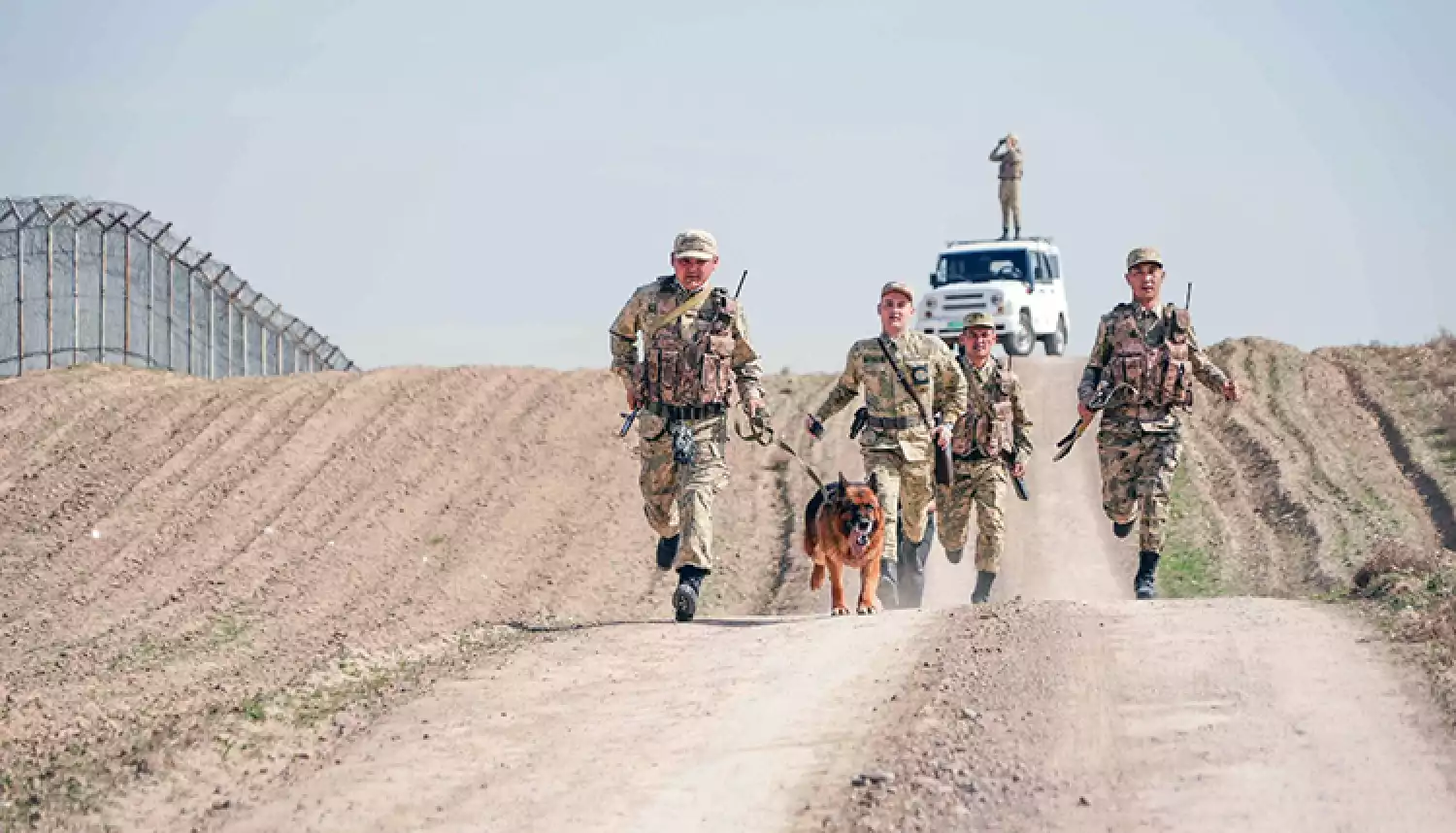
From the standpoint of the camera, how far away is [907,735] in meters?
7.73

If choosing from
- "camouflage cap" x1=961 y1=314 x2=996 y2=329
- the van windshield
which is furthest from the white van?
"camouflage cap" x1=961 y1=314 x2=996 y2=329

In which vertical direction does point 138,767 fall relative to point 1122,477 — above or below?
below

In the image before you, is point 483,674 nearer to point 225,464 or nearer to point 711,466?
point 711,466

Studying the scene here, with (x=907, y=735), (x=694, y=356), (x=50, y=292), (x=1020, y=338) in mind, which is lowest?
(x=907, y=735)

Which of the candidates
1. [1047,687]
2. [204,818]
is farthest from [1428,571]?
[204,818]

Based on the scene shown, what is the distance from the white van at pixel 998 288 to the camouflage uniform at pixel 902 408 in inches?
559

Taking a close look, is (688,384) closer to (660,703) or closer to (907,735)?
(660,703)

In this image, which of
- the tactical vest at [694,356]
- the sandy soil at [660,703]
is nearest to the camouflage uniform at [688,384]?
the tactical vest at [694,356]

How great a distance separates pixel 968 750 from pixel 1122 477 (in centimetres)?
535

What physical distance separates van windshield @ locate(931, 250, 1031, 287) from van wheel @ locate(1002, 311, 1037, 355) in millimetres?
552

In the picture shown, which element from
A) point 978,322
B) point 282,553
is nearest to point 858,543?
point 978,322

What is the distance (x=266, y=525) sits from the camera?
749 inches

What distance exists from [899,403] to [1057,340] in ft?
57.1

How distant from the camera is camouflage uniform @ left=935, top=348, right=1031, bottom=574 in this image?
1279cm
